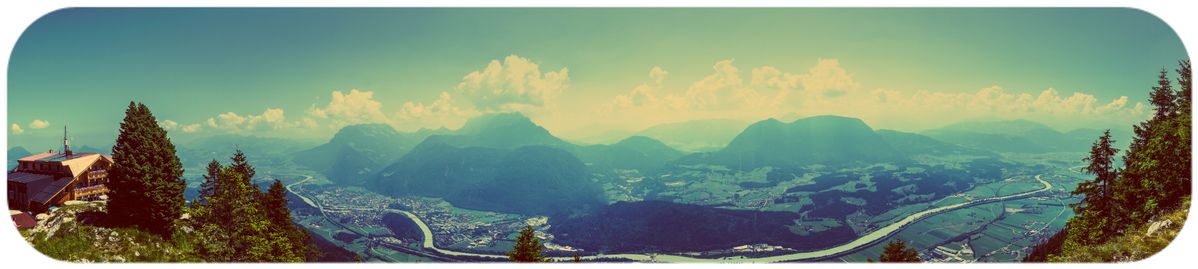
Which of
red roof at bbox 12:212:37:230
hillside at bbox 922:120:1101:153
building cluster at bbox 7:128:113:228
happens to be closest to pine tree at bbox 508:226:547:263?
building cluster at bbox 7:128:113:228

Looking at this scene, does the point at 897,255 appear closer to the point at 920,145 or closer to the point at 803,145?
the point at 803,145

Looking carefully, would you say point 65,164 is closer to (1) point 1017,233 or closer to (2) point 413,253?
(2) point 413,253

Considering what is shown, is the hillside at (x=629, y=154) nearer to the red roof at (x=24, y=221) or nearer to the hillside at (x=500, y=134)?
the hillside at (x=500, y=134)

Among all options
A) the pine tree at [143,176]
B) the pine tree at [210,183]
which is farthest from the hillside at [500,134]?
the pine tree at [143,176]
